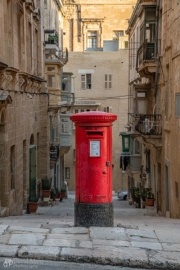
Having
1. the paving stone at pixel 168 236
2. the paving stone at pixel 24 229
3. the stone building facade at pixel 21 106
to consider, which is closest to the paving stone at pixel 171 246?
the paving stone at pixel 168 236

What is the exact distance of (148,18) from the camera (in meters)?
23.6

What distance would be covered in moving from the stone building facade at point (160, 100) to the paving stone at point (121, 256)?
8615mm

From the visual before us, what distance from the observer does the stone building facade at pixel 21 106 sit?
15.9 metres

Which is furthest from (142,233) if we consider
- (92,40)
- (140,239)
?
(92,40)

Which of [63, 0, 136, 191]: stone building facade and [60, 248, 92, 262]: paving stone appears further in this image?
[63, 0, 136, 191]: stone building facade

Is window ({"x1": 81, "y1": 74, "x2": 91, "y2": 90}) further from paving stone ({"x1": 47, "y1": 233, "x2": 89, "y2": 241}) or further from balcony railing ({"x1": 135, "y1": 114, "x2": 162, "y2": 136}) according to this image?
paving stone ({"x1": 47, "y1": 233, "x2": 89, "y2": 241})

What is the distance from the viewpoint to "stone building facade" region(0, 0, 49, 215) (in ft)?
52.3

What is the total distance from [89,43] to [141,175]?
3166cm

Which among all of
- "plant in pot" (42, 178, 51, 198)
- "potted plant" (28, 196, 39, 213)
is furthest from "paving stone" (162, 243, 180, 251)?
"plant in pot" (42, 178, 51, 198)

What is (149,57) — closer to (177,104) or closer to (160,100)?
(160,100)

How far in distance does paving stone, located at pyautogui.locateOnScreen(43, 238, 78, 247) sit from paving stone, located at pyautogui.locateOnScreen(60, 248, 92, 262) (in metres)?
0.33

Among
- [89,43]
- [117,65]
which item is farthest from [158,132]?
[89,43]

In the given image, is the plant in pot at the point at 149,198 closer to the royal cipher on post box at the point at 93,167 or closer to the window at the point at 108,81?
the royal cipher on post box at the point at 93,167

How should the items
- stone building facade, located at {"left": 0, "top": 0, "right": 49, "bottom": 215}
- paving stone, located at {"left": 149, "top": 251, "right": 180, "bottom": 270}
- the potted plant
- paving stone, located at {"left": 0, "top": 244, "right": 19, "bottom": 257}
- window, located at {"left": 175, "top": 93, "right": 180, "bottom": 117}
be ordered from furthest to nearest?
1. the potted plant
2. window, located at {"left": 175, "top": 93, "right": 180, "bottom": 117}
3. stone building facade, located at {"left": 0, "top": 0, "right": 49, "bottom": 215}
4. paving stone, located at {"left": 0, "top": 244, "right": 19, "bottom": 257}
5. paving stone, located at {"left": 149, "top": 251, "right": 180, "bottom": 270}
